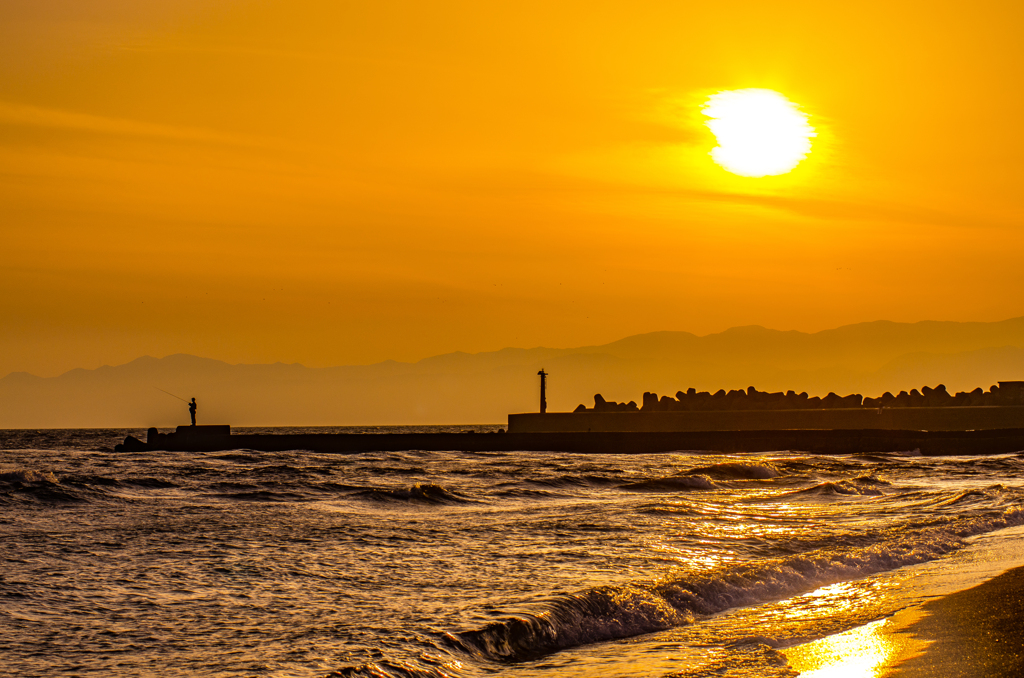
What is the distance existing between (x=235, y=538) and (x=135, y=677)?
24.7 ft

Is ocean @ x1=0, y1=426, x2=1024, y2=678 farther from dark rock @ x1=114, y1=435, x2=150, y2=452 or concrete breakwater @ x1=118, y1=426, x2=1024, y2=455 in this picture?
dark rock @ x1=114, y1=435, x2=150, y2=452

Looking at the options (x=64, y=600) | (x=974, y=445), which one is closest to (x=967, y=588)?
(x=64, y=600)

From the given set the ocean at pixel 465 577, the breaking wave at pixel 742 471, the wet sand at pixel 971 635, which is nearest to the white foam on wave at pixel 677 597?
the ocean at pixel 465 577

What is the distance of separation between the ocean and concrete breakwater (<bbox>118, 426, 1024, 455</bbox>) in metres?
25.5

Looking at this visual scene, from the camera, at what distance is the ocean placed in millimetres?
7406

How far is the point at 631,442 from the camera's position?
52.3 metres

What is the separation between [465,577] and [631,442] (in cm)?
4248

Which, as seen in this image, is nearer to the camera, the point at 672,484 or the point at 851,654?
the point at 851,654

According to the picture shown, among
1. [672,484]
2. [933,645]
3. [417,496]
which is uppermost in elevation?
[933,645]

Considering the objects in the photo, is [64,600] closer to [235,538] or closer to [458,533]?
[235,538]

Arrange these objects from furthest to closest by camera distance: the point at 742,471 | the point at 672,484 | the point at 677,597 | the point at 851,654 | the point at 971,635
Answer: the point at 742,471, the point at 672,484, the point at 677,597, the point at 971,635, the point at 851,654

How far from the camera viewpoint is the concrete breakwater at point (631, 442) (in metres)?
44.0

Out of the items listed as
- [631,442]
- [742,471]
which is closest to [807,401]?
[631,442]

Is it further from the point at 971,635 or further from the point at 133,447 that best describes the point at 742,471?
the point at 133,447
